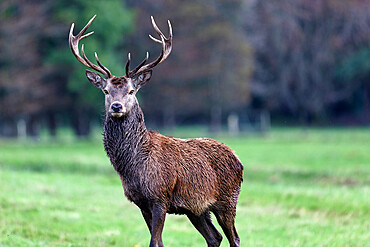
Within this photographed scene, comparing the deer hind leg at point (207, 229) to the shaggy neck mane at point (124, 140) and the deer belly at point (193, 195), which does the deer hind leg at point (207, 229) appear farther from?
the shaggy neck mane at point (124, 140)

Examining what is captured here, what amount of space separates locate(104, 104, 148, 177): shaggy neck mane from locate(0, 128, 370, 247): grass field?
3001 millimetres

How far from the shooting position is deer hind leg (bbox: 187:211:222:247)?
363 inches

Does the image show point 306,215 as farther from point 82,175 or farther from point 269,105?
point 269,105

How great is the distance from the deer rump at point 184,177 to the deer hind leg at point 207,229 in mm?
227

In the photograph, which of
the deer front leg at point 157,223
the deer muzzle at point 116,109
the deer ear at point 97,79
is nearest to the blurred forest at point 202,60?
the deer ear at point 97,79

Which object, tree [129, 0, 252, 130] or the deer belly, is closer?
the deer belly

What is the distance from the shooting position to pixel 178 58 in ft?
158

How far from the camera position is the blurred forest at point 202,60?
131ft

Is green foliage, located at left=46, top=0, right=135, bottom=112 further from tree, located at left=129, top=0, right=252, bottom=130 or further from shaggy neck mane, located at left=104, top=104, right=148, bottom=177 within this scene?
shaggy neck mane, located at left=104, top=104, right=148, bottom=177

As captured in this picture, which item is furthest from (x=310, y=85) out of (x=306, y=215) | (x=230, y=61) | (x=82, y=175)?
(x=306, y=215)

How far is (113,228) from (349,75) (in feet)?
157

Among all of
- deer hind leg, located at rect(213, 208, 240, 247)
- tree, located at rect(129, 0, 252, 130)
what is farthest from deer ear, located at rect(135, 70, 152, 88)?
tree, located at rect(129, 0, 252, 130)

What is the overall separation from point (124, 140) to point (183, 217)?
735 cm

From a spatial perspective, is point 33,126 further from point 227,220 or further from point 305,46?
point 227,220
